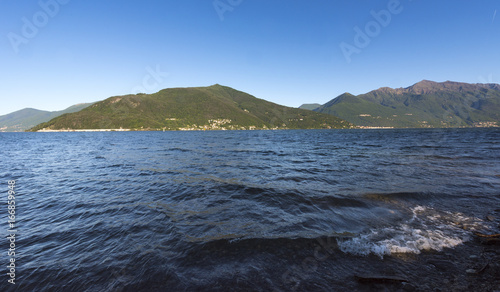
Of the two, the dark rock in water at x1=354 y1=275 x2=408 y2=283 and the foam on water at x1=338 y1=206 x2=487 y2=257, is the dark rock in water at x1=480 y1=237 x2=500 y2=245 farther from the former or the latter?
the dark rock in water at x1=354 y1=275 x2=408 y2=283

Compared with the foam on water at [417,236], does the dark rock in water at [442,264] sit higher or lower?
higher

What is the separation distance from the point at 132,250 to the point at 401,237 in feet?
31.7

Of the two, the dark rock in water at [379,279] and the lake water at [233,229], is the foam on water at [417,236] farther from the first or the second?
the dark rock in water at [379,279]

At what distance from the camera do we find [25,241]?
755cm

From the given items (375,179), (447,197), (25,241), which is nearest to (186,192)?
(25,241)

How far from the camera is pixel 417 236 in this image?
7016 millimetres

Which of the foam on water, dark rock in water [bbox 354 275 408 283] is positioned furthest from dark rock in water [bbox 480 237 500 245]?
dark rock in water [bbox 354 275 408 283]

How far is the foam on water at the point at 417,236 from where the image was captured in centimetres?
631

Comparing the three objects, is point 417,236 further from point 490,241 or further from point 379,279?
point 379,279

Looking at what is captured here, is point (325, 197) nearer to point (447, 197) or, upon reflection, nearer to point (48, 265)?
point (447, 197)
